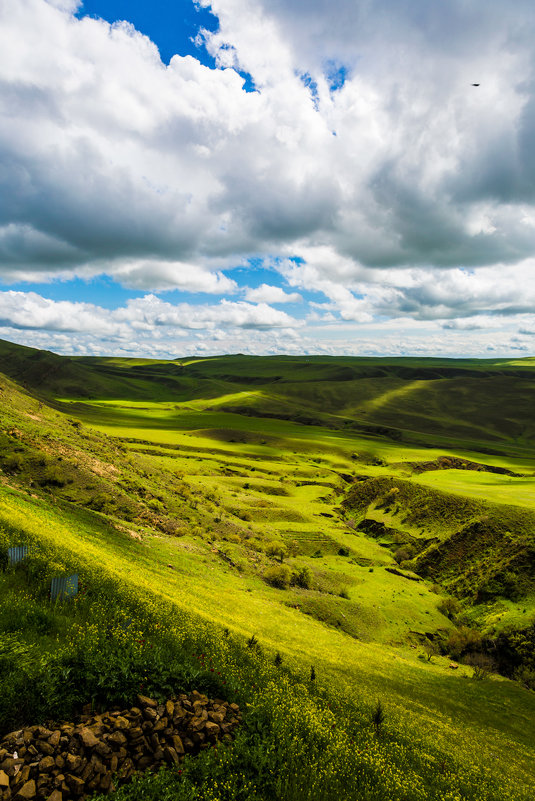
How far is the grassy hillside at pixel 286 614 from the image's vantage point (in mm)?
10516

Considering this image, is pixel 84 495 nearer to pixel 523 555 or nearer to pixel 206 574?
pixel 206 574

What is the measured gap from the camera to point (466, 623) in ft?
154

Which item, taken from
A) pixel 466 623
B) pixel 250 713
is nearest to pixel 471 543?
pixel 466 623

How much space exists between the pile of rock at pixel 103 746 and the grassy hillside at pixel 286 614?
0.60 m

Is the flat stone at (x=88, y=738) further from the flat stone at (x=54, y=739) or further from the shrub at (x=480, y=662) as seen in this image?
the shrub at (x=480, y=662)

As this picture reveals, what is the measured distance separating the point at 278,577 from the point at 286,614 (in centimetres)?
1220

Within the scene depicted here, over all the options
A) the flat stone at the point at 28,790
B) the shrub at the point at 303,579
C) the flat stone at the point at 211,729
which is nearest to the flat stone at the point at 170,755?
the flat stone at the point at 211,729

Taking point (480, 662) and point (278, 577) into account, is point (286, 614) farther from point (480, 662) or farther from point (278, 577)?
point (480, 662)

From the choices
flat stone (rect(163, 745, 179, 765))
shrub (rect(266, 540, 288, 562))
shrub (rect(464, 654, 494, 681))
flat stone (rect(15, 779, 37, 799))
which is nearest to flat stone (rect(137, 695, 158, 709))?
flat stone (rect(163, 745, 179, 765))

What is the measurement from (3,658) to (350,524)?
90.3m

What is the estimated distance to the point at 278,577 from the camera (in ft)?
148

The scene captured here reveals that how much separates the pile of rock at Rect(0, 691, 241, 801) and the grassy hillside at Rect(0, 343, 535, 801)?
0.60 meters

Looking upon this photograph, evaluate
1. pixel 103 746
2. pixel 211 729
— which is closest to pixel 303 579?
pixel 211 729

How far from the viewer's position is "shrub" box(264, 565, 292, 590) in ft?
146
